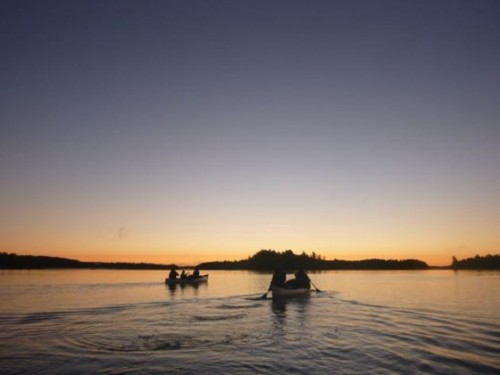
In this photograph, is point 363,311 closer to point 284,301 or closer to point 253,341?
point 284,301

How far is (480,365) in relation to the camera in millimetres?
13406

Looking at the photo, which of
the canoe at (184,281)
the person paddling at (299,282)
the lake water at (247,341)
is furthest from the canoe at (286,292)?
the canoe at (184,281)

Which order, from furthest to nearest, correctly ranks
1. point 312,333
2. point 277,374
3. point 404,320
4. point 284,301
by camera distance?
point 284,301 < point 404,320 < point 312,333 < point 277,374

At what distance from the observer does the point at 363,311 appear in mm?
28531

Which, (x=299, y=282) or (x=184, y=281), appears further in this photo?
(x=184, y=281)

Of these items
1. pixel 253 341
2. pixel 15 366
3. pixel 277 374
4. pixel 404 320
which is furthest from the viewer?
pixel 404 320

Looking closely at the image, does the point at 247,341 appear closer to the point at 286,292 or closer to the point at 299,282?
the point at 286,292

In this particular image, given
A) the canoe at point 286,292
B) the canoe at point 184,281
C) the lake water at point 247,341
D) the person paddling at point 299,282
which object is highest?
the person paddling at point 299,282

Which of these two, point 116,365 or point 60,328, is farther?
point 60,328

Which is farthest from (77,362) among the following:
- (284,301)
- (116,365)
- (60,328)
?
(284,301)

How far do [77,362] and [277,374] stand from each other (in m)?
6.85

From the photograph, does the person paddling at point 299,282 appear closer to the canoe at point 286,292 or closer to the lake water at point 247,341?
the canoe at point 286,292

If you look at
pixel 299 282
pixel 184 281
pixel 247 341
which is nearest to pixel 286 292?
pixel 299 282

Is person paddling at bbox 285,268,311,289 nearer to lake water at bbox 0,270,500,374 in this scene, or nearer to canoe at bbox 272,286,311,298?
canoe at bbox 272,286,311,298
